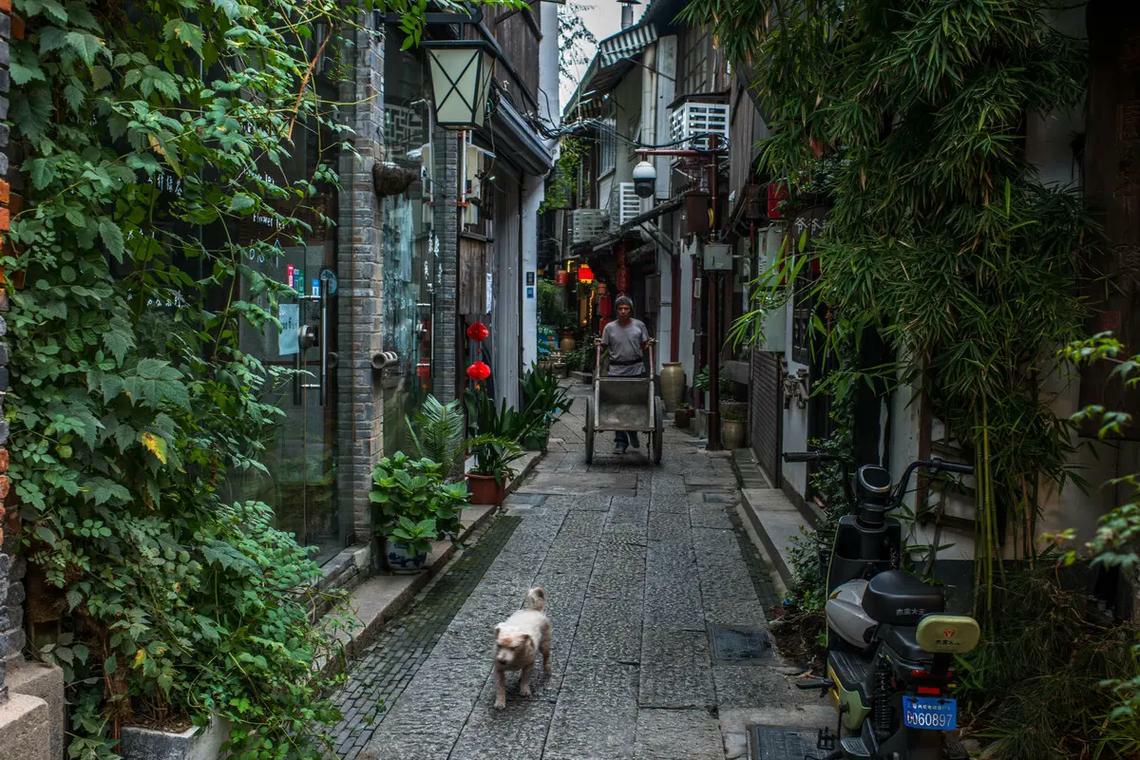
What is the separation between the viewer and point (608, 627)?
22.2 ft

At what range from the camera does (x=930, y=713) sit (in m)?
3.62

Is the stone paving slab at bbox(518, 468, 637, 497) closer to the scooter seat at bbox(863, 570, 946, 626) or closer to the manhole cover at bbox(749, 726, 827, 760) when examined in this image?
the manhole cover at bbox(749, 726, 827, 760)

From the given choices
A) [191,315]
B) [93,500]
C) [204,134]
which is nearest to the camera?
[93,500]

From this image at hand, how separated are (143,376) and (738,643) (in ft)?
13.4

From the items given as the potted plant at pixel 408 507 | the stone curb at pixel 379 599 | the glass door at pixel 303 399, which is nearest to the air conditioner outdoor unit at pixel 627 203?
the stone curb at pixel 379 599

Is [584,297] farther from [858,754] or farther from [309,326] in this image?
[858,754]

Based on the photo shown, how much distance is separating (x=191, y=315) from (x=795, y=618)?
4.05m

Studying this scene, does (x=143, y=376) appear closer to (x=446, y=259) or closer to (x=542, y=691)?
(x=542, y=691)

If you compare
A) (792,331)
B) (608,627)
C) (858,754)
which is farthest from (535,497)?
(858,754)

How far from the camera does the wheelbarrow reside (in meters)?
13.7

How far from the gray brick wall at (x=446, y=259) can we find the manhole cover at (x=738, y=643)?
500 cm

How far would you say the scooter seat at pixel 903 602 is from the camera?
153 inches

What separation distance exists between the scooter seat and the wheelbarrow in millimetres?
9529

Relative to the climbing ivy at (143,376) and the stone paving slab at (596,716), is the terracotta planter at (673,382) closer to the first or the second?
the stone paving slab at (596,716)
